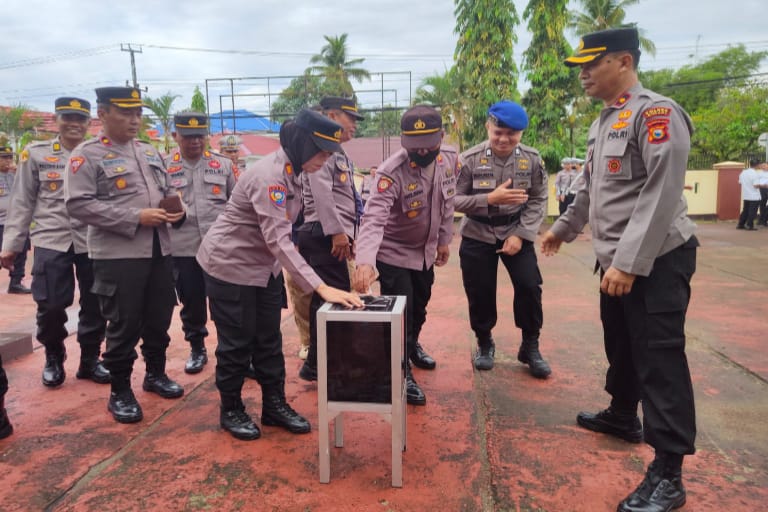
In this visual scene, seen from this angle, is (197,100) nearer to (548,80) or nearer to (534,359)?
(548,80)

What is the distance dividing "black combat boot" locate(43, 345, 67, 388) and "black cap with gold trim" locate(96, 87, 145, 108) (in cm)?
173

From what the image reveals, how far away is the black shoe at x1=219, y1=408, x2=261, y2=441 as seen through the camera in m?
2.73

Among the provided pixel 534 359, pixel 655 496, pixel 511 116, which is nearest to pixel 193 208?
pixel 511 116

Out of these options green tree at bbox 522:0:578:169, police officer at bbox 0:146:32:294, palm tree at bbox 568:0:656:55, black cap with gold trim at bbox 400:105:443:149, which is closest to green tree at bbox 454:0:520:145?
green tree at bbox 522:0:578:169

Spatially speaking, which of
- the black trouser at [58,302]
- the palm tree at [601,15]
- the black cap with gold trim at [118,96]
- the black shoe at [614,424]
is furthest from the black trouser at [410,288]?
the palm tree at [601,15]

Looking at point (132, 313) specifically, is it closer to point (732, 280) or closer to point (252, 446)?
point (252, 446)

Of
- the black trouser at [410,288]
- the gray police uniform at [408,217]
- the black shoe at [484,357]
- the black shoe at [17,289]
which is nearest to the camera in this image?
the gray police uniform at [408,217]

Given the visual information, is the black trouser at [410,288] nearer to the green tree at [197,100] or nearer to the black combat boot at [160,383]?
the black combat boot at [160,383]

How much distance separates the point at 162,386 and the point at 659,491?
2.72 m

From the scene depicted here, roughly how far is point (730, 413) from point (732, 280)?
4.40 meters

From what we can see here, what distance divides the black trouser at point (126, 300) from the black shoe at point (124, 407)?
6 centimetres

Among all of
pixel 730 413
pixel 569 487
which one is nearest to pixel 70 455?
pixel 569 487

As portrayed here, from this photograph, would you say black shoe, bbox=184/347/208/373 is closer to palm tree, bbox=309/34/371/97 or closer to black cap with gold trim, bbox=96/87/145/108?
black cap with gold trim, bbox=96/87/145/108

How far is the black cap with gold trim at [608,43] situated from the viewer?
2.26 metres
